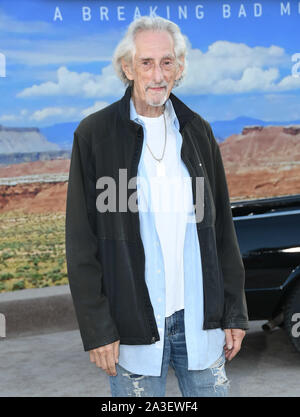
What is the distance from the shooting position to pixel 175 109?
2.57 meters

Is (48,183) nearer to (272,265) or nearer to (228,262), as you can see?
(272,265)

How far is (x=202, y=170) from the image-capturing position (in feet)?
8.25

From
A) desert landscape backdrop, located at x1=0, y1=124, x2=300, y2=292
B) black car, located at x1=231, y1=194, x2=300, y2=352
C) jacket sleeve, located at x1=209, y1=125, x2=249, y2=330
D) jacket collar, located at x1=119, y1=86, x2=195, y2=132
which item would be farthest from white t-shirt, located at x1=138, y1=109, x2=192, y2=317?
desert landscape backdrop, located at x1=0, y1=124, x2=300, y2=292

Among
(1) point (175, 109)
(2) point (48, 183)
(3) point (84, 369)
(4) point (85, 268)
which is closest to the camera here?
(4) point (85, 268)

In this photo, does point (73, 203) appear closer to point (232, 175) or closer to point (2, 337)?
point (2, 337)

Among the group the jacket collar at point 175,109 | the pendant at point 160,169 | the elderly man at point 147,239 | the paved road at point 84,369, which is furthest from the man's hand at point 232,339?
A: the paved road at point 84,369

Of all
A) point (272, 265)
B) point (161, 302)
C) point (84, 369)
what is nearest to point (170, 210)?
point (161, 302)

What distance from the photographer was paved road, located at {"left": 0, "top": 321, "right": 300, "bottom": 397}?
16.5 feet

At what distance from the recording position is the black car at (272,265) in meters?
4.97

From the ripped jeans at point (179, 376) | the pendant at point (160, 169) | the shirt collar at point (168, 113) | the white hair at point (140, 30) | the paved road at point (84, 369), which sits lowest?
the paved road at point (84, 369)

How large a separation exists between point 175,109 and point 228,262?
56 cm

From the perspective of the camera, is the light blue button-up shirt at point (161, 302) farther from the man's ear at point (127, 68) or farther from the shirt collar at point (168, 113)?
the man's ear at point (127, 68)

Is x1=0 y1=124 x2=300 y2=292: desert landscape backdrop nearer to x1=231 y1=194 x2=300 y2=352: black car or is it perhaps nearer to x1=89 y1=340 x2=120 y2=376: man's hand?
x1=231 y1=194 x2=300 y2=352: black car
